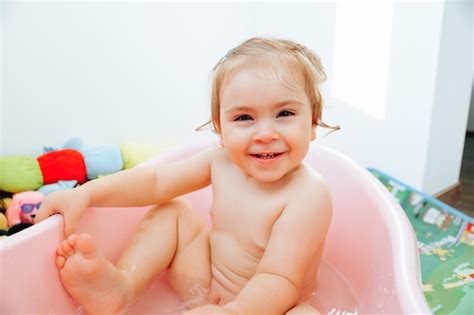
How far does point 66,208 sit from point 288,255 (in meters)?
0.39

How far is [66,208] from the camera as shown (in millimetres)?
810

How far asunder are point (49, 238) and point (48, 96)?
884 millimetres

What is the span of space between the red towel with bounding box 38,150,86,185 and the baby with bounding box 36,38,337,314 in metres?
0.59

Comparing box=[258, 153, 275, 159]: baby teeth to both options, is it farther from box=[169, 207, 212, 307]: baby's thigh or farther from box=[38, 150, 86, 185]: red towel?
box=[38, 150, 86, 185]: red towel

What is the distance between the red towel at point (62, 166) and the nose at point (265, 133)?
866mm

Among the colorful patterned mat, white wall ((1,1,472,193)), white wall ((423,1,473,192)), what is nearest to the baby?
the colorful patterned mat

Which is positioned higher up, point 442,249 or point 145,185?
point 145,185

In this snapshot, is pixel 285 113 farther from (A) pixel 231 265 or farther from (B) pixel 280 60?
(A) pixel 231 265

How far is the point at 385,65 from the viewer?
1.75 m

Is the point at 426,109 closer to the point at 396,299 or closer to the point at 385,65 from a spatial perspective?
the point at 385,65

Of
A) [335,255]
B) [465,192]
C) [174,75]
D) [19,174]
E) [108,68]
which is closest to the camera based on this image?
[335,255]

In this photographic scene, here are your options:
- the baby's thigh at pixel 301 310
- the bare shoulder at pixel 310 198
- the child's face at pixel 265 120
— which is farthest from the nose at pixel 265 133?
the baby's thigh at pixel 301 310

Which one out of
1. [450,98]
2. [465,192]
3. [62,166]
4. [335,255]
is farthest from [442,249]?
[62,166]

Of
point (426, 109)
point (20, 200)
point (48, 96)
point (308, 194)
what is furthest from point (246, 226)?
point (426, 109)
